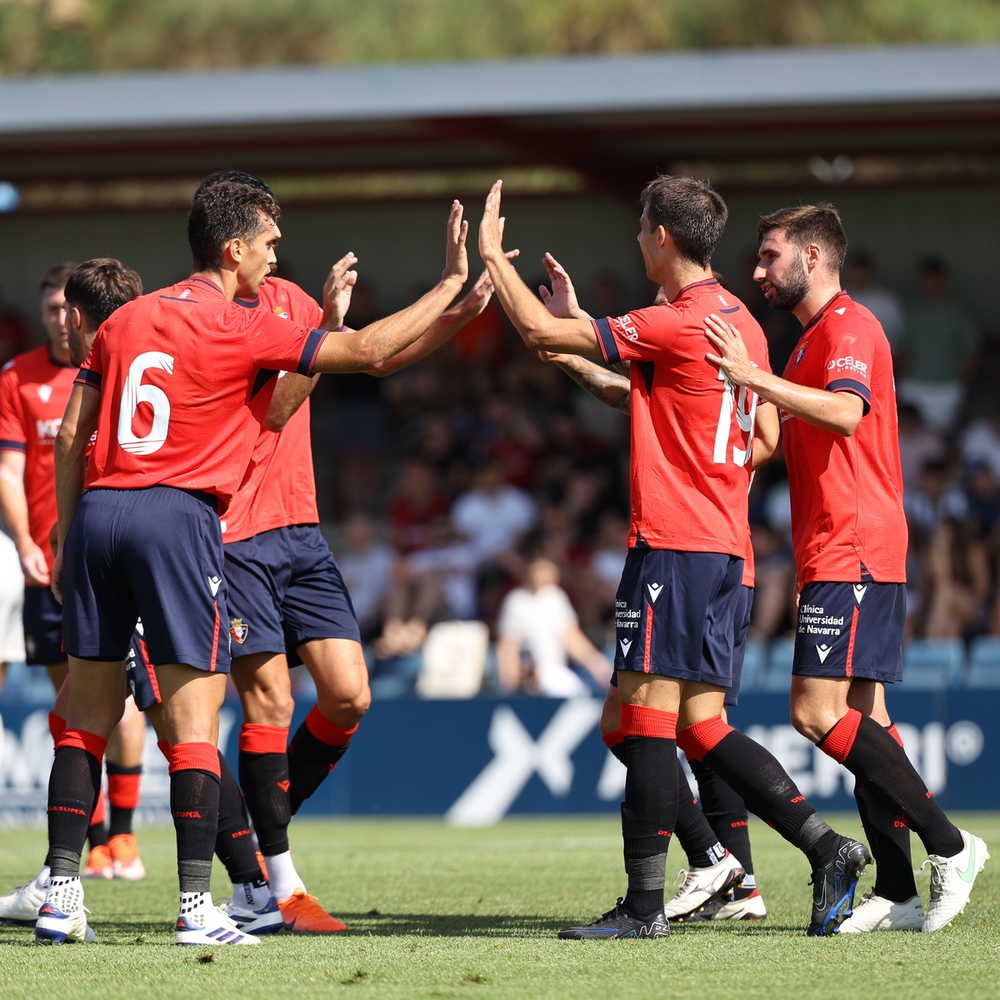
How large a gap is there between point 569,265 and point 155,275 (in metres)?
5.34

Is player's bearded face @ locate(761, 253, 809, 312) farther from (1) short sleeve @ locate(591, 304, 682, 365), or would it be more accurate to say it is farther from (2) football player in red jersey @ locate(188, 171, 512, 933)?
(2) football player in red jersey @ locate(188, 171, 512, 933)

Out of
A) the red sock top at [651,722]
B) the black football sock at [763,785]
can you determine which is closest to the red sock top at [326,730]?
the red sock top at [651,722]

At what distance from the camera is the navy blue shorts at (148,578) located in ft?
16.5

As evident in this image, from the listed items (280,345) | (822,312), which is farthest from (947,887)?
(280,345)

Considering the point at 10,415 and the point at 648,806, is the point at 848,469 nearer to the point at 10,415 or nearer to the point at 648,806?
the point at 648,806

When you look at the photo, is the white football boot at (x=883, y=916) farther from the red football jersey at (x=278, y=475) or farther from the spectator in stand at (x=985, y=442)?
the spectator in stand at (x=985, y=442)

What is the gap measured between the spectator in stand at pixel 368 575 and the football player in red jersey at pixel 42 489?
7107 mm

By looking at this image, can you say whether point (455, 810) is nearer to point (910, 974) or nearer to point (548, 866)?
point (548, 866)

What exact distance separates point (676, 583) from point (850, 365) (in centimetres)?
101

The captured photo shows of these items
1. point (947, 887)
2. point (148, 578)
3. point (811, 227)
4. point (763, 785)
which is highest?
point (811, 227)

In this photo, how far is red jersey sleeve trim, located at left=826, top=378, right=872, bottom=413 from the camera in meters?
5.43

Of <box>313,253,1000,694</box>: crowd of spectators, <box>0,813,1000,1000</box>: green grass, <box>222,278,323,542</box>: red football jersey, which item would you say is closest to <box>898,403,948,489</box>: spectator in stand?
<box>313,253,1000,694</box>: crowd of spectators

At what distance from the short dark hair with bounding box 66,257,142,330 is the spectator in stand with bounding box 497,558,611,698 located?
7621mm

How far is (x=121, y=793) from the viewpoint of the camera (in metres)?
7.59
